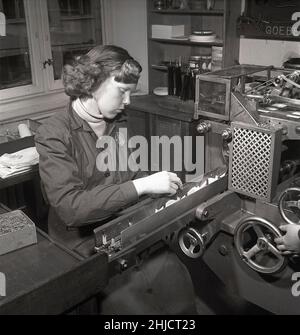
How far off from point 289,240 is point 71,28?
3.57 m

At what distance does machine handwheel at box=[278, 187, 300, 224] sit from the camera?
60.2 inches

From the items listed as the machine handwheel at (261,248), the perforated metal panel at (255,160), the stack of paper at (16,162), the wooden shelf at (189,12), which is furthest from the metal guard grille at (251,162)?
the wooden shelf at (189,12)

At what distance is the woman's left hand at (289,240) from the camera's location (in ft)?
4.66

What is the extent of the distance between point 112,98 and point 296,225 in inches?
34.2

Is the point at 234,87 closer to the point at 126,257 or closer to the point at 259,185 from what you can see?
the point at 259,185

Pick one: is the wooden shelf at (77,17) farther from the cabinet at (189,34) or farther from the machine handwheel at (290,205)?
the machine handwheel at (290,205)

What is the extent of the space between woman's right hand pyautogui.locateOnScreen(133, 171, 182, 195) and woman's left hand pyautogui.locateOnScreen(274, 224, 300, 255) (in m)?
0.42

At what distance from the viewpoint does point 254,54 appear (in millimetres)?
3709

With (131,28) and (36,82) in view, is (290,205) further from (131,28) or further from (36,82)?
(131,28)

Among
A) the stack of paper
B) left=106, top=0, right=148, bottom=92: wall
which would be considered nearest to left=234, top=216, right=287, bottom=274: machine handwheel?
the stack of paper

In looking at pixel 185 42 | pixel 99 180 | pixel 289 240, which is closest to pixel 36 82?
pixel 185 42

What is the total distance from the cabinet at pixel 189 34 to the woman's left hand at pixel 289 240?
247cm

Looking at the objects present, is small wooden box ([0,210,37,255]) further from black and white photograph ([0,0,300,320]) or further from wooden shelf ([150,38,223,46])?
wooden shelf ([150,38,223,46])

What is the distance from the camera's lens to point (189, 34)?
4.23 meters
